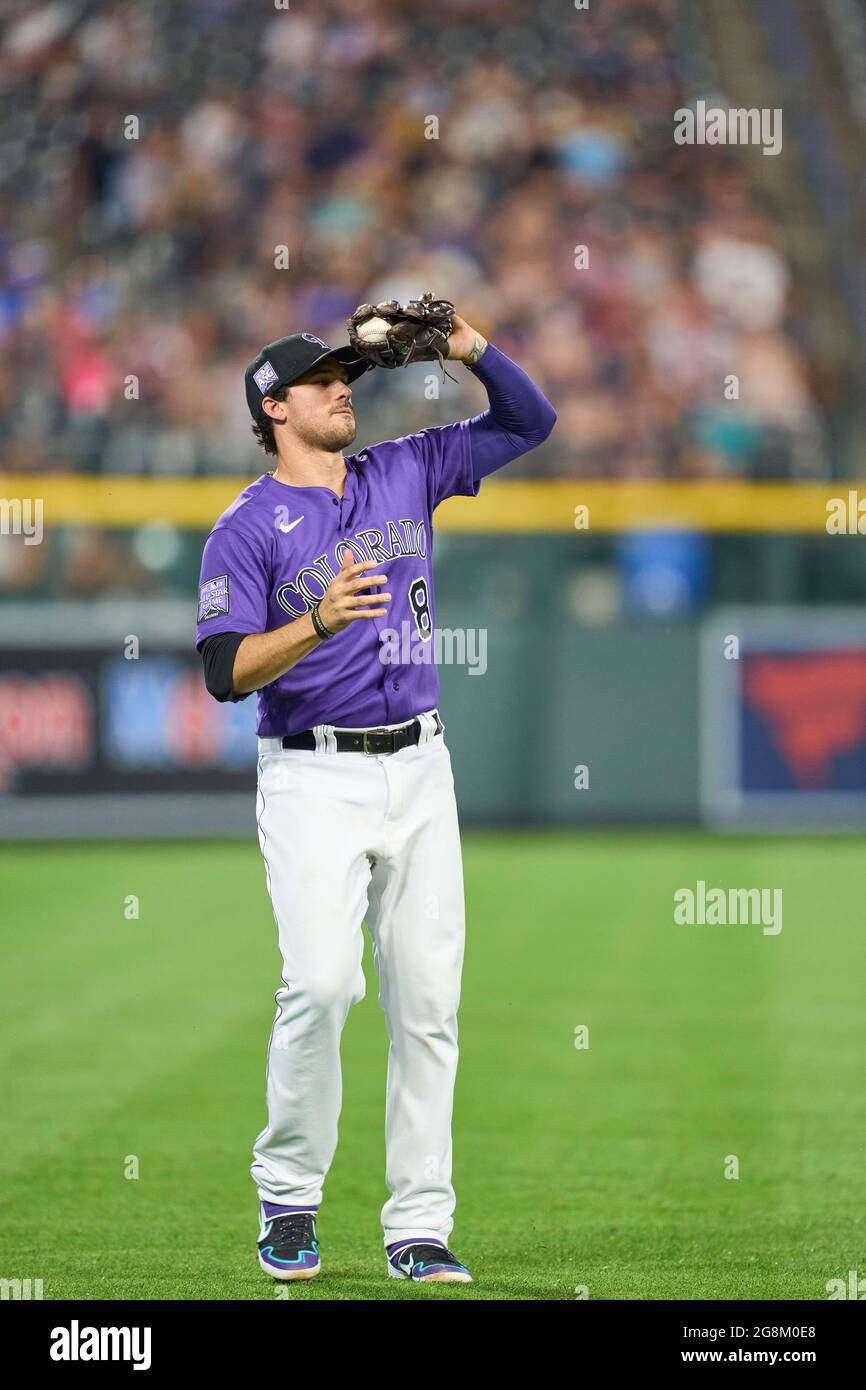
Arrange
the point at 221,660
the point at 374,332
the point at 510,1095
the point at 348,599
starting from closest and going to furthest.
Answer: the point at 348,599, the point at 221,660, the point at 374,332, the point at 510,1095

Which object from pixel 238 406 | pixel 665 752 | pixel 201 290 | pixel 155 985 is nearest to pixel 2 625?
pixel 238 406

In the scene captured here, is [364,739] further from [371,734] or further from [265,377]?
[265,377]

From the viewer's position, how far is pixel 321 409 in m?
4.86

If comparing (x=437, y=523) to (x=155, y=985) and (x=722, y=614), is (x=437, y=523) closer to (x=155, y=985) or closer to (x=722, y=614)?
(x=722, y=614)

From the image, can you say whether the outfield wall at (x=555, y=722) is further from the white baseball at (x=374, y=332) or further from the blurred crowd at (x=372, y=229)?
the white baseball at (x=374, y=332)

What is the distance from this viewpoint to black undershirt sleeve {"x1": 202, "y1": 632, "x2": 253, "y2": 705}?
15.0ft

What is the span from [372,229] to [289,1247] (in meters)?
14.2

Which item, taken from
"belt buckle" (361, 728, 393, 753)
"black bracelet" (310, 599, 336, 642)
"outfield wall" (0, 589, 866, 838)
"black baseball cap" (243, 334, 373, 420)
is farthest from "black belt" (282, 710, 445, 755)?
"outfield wall" (0, 589, 866, 838)

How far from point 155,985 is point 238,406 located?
26.3 ft

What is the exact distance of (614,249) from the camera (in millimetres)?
17797

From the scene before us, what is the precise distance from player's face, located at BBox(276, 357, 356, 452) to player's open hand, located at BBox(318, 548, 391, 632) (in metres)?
0.52

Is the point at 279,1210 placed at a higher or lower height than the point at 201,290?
lower

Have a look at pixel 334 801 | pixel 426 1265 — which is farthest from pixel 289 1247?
pixel 334 801

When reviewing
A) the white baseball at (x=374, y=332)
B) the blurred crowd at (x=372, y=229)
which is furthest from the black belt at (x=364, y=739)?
the blurred crowd at (x=372, y=229)
